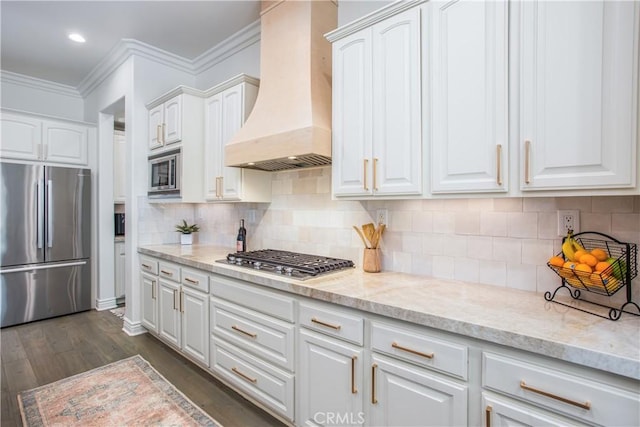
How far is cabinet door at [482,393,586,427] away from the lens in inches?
42.1

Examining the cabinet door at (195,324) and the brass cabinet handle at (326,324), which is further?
the cabinet door at (195,324)

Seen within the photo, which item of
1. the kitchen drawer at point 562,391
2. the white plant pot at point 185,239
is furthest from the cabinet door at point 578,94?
the white plant pot at point 185,239

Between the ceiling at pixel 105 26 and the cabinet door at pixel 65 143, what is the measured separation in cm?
74

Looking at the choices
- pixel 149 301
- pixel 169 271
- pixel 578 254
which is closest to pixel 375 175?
pixel 578 254

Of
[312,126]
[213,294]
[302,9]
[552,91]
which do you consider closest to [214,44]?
[302,9]

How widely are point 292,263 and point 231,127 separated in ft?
4.73

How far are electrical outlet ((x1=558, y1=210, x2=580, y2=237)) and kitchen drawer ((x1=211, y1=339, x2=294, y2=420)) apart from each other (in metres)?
1.60

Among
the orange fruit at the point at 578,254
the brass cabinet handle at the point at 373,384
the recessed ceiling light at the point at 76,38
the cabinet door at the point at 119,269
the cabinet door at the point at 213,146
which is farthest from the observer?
the cabinet door at the point at 119,269

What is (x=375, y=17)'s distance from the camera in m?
1.83

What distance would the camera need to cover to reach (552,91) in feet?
4.26

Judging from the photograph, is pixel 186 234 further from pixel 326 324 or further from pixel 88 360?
pixel 326 324

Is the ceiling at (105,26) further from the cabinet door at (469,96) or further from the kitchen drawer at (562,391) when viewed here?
the kitchen drawer at (562,391)

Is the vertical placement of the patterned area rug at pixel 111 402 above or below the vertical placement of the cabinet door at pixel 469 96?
below

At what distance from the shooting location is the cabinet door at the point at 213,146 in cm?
300
